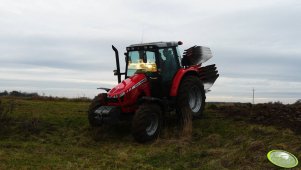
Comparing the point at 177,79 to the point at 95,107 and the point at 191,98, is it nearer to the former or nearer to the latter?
the point at 191,98

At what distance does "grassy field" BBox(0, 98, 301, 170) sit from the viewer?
379 inches

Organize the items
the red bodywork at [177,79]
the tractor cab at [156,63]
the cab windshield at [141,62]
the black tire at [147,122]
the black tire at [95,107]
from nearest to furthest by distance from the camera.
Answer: the black tire at [147,122], the black tire at [95,107], the tractor cab at [156,63], the cab windshield at [141,62], the red bodywork at [177,79]

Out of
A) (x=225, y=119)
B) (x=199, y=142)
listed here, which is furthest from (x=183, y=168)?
(x=225, y=119)

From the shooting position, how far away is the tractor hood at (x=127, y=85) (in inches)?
502

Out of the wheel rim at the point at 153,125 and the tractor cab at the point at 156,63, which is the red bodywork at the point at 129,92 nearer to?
the tractor cab at the point at 156,63

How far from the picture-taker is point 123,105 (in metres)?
12.8

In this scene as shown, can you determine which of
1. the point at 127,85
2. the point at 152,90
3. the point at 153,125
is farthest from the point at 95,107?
the point at 153,125

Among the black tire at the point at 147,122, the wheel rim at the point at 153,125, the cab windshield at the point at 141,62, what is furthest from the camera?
the cab windshield at the point at 141,62

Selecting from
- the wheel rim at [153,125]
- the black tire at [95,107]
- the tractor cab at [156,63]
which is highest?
the tractor cab at [156,63]

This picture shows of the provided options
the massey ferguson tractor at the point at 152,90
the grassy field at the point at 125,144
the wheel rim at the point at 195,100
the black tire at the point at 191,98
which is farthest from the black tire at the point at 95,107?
the wheel rim at the point at 195,100

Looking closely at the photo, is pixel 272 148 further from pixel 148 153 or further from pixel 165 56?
pixel 165 56

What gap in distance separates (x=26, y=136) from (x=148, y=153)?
3.98m

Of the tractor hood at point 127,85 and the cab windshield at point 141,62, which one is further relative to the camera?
the cab windshield at point 141,62

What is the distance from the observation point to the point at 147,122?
12453 millimetres
